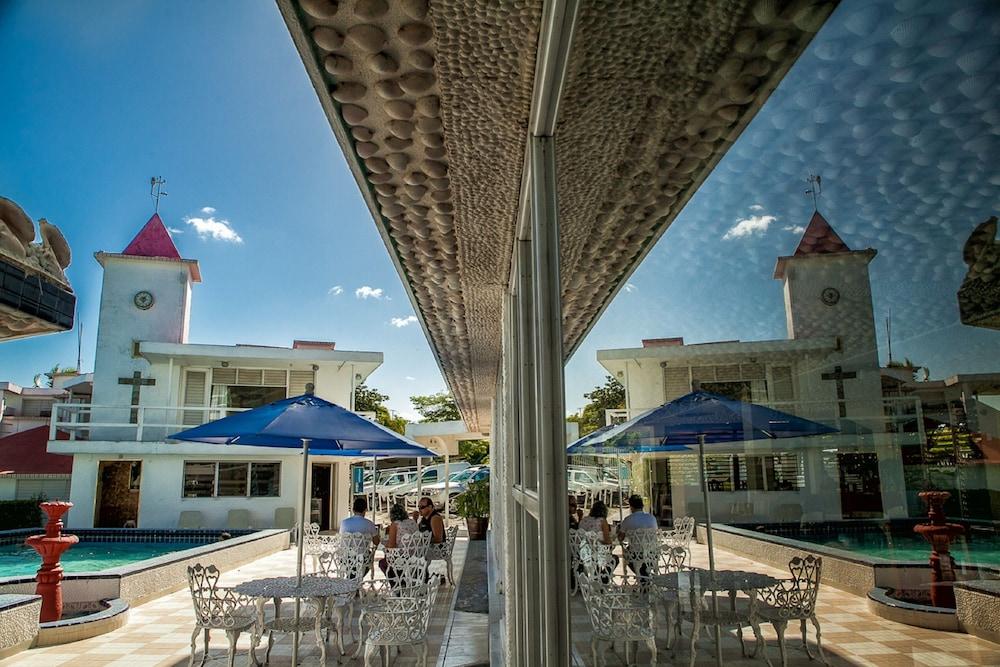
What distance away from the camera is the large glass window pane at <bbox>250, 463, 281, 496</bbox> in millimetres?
17062

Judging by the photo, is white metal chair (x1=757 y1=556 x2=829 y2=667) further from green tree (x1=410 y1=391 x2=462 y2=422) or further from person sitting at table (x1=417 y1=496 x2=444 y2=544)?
green tree (x1=410 y1=391 x2=462 y2=422)

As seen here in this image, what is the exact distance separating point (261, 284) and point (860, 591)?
90055 mm

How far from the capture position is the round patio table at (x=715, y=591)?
878 mm

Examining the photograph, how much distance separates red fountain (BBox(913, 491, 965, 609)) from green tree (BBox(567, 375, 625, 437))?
0.83 m

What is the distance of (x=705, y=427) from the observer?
0.95m

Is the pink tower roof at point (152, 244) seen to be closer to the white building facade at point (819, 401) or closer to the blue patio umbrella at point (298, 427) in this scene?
the blue patio umbrella at point (298, 427)

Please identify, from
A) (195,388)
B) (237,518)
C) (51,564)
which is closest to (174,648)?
(51,564)

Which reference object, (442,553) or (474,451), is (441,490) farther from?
(474,451)

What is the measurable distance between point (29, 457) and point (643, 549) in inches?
844

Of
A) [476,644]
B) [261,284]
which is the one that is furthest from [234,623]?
[261,284]

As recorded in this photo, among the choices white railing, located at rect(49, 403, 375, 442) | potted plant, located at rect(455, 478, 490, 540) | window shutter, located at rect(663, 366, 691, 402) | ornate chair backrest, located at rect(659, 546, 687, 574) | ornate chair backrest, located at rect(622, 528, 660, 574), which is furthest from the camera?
white railing, located at rect(49, 403, 375, 442)

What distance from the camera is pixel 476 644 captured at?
5.07 metres

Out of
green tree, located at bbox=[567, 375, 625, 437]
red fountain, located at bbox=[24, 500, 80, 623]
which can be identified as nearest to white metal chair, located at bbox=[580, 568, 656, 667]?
green tree, located at bbox=[567, 375, 625, 437]

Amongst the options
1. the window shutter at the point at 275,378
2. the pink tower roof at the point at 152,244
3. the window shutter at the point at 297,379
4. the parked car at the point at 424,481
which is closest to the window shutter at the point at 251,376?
the window shutter at the point at 275,378
